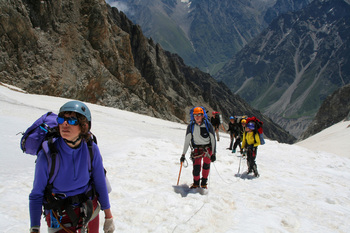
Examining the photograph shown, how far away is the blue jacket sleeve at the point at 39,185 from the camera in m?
2.87

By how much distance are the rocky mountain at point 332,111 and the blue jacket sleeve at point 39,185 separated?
126 meters

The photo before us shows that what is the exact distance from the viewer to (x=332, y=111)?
118875 mm

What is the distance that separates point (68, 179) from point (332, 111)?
456 ft

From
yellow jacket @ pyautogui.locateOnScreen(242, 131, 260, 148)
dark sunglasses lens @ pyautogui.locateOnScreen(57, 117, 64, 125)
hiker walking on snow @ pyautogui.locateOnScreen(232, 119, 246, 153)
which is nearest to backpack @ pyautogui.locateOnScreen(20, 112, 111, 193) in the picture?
dark sunglasses lens @ pyautogui.locateOnScreen(57, 117, 64, 125)

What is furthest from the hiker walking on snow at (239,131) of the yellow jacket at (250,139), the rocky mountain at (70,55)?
the rocky mountain at (70,55)

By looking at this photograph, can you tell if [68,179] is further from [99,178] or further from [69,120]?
[69,120]

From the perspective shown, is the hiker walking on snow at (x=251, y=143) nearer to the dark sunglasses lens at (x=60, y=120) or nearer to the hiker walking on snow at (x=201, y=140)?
A: the hiker walking on snow at (x=201, y=140)

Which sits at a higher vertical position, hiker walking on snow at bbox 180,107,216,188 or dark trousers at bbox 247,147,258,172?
hiker walking on snow at bbox 180,107,216,188

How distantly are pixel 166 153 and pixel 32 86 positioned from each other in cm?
3013

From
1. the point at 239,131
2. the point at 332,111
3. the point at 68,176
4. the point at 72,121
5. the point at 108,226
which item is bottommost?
the point at 108,226

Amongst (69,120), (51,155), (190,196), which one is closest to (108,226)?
(51,155)

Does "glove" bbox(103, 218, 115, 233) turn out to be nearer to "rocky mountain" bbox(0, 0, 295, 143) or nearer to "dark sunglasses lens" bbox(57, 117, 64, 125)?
"dark sunglasses lens" bbox(57, 117, 64, 125)

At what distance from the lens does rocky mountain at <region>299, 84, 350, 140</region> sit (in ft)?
379

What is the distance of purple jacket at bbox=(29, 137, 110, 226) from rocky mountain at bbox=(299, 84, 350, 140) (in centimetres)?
12548
